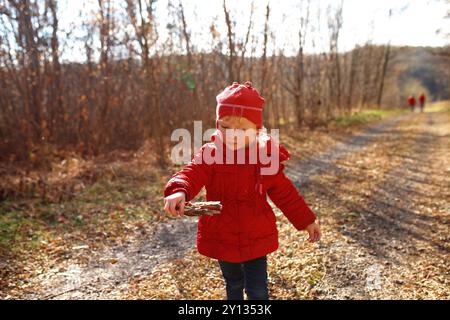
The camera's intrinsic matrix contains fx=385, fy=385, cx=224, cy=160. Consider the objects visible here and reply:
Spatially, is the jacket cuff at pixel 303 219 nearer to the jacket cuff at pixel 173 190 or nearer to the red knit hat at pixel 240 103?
the red knit hat at pixel 240 103

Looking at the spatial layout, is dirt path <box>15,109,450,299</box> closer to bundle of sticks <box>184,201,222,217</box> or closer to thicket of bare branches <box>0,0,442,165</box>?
bundle of sticks <box>184,201,222,217</box>

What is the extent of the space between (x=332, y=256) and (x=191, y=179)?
2.57 m

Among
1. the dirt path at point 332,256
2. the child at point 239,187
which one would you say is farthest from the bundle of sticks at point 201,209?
the dirt path at point 332,256

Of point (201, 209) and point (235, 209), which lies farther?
point (235, 209)

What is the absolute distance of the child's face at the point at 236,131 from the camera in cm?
244

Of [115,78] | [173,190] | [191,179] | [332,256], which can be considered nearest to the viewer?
[173,190]

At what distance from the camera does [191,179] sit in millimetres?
2398

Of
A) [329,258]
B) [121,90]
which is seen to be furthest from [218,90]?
[329,258]

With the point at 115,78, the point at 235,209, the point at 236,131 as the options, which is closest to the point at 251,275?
the point at 235,209

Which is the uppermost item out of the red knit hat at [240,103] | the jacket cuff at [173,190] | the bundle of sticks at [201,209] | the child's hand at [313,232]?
the red knit hat at [240,103]

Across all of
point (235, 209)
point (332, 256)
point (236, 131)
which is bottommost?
point (332, 256)

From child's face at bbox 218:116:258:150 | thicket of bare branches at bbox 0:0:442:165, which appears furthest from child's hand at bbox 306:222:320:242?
thicket of bare branches at bbox 0:0:442:165

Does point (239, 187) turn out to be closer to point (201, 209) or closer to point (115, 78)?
point (201, 209)
